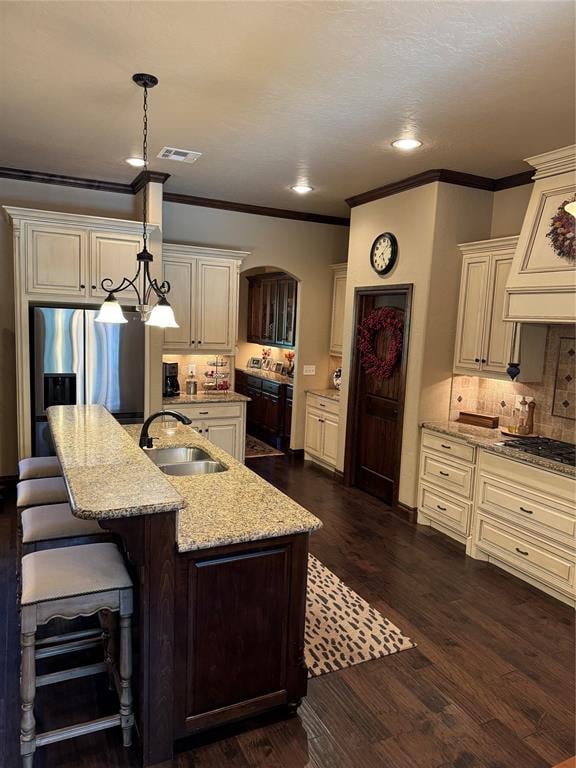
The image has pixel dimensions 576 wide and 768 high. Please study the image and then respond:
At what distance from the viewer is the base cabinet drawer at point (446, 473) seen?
161 inches

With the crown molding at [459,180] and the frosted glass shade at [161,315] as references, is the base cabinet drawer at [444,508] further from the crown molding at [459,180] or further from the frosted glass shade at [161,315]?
the frosted glass shade at [161,315]

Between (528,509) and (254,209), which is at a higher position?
(254,209)

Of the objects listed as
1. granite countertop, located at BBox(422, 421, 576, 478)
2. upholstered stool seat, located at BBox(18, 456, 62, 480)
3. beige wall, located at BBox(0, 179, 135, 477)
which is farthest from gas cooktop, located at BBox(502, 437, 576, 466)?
beige wall, located at BBox(0, 179, 135, 477)

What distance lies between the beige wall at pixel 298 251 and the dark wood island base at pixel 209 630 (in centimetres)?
434

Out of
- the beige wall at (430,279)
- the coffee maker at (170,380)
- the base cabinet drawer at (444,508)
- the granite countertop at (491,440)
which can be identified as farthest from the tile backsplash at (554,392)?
the coffee maker at (170,380)

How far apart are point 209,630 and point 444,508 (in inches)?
109

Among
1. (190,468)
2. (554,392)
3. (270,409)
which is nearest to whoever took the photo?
(190,468)

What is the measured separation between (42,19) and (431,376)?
3.62 metres

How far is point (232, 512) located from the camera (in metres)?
2.25

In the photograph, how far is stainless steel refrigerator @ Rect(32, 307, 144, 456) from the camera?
4.44m

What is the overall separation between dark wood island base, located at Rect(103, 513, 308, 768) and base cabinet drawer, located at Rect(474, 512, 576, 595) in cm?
197

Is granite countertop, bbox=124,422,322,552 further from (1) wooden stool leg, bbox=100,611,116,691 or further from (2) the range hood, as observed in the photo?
(2) the range hood

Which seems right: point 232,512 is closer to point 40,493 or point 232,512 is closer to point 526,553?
point 40,493

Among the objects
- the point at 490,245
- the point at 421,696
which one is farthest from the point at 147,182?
the point at 421,696
